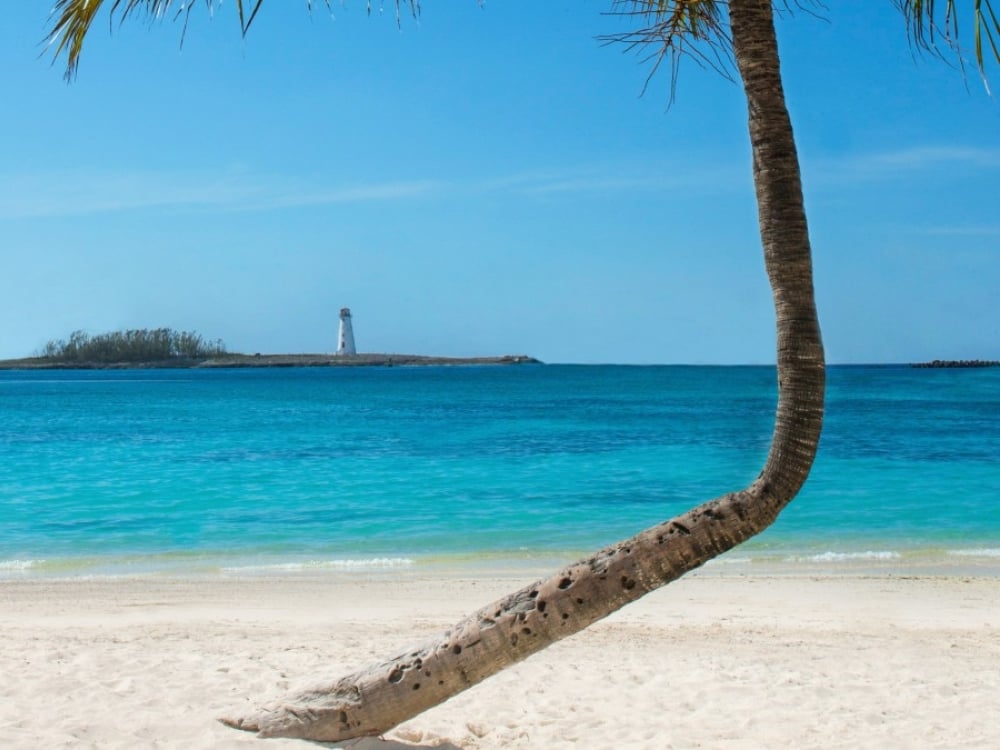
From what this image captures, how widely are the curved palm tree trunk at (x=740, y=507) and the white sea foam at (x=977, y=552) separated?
10329mm

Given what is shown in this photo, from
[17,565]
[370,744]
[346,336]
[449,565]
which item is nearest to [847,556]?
[449,565]

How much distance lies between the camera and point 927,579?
10.7m

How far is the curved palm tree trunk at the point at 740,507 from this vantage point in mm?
3586

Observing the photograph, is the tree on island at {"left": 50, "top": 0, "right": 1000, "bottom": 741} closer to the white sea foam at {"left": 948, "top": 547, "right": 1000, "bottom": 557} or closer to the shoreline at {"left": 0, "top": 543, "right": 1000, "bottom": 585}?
the shoreline at {"left": 0, "top": 543, "right": 1000, "bottom": 585}

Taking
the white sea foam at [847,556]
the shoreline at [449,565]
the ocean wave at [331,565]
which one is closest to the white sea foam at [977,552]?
the shoreline at [449,565]

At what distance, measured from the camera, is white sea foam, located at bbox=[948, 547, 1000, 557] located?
12.6 metres

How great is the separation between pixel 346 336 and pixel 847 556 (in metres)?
140

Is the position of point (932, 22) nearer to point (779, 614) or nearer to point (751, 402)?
point (779, 614)

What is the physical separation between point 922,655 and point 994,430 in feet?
104

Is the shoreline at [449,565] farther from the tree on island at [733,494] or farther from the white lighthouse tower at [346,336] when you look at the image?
the white lighthouse tower at [346,336]

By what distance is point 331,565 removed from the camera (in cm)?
1205

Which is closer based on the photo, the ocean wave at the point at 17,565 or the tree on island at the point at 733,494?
the tree on island at the point at 733,494

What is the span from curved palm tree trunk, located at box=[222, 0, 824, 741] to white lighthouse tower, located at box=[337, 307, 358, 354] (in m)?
139

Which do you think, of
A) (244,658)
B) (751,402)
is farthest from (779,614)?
(751,402)
